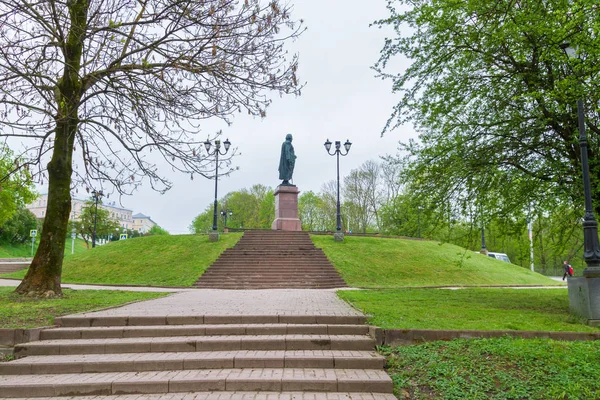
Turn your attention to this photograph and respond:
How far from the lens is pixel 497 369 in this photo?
4902 mm

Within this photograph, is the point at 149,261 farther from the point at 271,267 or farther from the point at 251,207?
the point at 251,207

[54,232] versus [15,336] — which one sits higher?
[54,232]

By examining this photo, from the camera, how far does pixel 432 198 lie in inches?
440

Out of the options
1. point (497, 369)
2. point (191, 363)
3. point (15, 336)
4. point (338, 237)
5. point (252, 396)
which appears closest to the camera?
point (252, 396)

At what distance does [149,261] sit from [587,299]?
66.4ft

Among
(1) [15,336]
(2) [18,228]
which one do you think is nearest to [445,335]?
(1) [15,336]

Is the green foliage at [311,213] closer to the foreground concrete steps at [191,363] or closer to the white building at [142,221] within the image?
the foreground concrete steps at [191,363]

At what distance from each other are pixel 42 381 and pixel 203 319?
2.56 m

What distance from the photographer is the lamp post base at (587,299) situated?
718 centimetres

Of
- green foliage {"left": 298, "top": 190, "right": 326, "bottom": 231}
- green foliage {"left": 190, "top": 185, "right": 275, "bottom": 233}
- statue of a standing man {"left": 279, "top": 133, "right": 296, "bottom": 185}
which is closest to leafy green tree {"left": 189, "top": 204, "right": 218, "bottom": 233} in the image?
green foliage {"left": 190, "top": 185, "right": 275, "bottom": 233}

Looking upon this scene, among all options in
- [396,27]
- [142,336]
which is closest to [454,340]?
[142,336]

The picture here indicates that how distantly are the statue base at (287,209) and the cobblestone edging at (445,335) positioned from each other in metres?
22.1

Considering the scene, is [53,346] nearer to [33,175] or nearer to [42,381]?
[42,381]

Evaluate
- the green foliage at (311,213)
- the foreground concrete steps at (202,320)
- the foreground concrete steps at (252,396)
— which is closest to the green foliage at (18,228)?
the green foliage at (311,213)
